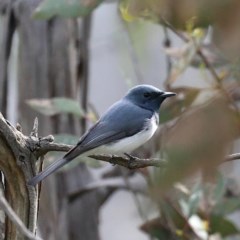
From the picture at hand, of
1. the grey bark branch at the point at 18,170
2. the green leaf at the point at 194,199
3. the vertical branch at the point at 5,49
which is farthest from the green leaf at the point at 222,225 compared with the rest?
the grey bark branch at the point at 18,170

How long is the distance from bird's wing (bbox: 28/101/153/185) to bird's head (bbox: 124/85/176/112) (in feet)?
0.22

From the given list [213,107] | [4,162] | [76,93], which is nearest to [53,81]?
[76,93]

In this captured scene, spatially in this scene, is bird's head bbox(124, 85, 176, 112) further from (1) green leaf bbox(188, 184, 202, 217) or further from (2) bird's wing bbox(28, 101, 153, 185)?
(1) green leaf bbox(188, 184, 202, 217)

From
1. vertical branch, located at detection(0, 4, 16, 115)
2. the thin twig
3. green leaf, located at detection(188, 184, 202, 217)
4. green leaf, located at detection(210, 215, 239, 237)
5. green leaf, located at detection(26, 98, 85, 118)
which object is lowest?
green leaf, located at detection(210, 215, 239, 237)

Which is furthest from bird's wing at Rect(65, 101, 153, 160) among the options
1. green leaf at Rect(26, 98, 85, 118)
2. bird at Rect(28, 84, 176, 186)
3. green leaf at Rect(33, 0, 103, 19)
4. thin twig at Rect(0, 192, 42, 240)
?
thin twig at Rect(0, 192, 42, 240)

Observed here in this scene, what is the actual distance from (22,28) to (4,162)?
132 cm

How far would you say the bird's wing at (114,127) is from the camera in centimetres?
148

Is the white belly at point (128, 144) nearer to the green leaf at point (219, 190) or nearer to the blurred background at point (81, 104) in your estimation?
the blurred background at point (81, 104)

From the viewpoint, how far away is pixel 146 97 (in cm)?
194

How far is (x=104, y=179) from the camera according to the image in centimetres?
241

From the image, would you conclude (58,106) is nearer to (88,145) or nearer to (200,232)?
(88,145)

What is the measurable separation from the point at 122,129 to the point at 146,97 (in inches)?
12.3

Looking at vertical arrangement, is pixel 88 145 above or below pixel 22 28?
Answer: below

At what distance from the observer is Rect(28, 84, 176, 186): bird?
151 cm
